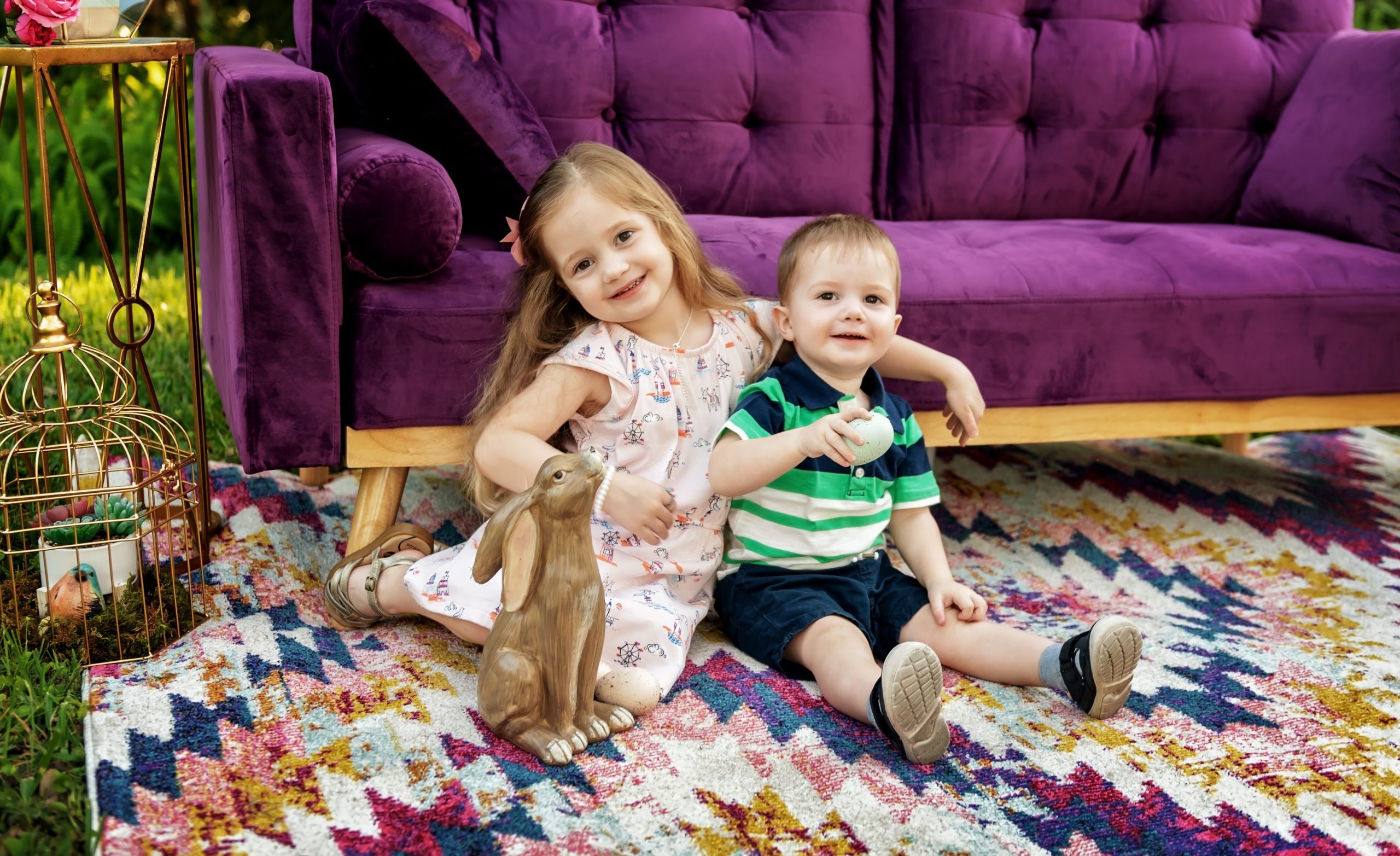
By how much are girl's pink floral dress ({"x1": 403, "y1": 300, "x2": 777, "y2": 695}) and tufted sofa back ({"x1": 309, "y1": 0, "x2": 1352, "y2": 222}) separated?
0.67 m

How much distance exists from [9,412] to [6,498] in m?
0.25

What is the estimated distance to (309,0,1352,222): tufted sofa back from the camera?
7.10ft

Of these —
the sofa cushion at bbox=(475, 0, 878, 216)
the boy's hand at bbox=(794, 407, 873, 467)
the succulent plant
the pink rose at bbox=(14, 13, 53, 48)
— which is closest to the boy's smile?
the boy's hand at bbox=(794, 407, 873, 467)

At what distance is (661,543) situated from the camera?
5.16 feet

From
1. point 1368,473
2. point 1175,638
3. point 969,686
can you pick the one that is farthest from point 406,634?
point 1368,473

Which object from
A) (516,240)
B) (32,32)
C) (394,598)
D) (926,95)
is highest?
→ (32,32)

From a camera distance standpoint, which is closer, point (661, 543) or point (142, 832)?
point (142, 832)

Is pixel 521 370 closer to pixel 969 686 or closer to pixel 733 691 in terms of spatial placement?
pixel 733 691

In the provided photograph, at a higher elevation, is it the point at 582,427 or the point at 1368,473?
the point at 582,427

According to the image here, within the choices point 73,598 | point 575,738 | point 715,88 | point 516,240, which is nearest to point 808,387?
point 516,240

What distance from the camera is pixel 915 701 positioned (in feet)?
→ 4.12

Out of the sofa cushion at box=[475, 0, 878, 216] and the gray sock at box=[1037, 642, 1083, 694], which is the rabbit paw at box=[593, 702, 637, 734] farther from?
the sofa cushion at box=[475, 0, 878, 216]

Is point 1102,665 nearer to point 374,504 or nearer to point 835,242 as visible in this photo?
point 835,242

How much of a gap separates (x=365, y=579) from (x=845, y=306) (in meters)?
0.73
